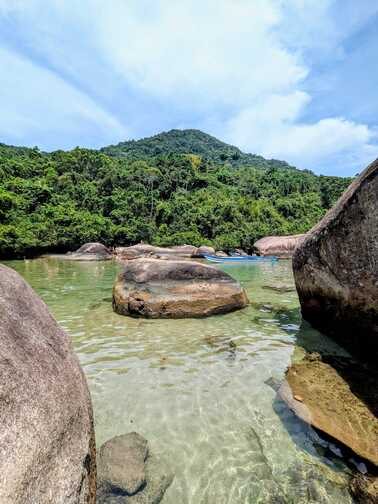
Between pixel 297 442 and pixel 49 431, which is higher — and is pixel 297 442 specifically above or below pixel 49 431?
below

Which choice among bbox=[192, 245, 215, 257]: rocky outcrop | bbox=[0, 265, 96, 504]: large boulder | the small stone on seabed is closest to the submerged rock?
the small stone on seabed

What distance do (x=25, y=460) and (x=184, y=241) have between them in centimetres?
4390

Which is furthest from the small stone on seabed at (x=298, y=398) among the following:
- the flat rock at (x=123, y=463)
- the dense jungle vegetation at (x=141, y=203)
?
the dense jungle vegetation at (x=141, y=203)

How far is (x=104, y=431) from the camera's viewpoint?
3.32 metres

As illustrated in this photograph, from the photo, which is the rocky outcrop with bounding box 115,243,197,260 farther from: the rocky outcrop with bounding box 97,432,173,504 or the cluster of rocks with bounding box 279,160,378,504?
the rocky outcrop with bounding box 97,432,173,504

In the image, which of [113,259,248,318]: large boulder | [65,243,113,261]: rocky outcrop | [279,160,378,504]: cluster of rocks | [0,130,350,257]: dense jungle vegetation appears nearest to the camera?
[279,160,378,504]: cluster of rocks

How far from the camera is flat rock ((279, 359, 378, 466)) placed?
296 cm

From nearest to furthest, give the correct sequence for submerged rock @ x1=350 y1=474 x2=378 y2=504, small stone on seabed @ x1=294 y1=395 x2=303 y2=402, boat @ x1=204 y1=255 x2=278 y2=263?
submerged rock @ x1=350 y1=474 x2=378 y2=504
small stone on seabed @ x1=294 y1=395 x2=303 y2=402
boat @ x1=204 y1=255 x2=278 y2=263

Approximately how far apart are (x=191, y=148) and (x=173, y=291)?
139 m

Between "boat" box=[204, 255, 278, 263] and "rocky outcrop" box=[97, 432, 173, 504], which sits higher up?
"rocky outcrop" box=[97, 432, 173, 504]

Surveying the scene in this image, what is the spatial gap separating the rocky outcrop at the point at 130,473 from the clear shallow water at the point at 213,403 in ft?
0.40

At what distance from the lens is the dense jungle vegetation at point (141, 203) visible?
36.8m

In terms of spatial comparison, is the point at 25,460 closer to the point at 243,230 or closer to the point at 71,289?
the point at 71,289

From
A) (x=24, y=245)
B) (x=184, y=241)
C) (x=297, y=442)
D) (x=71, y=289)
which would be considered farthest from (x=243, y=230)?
(x=297, y=442)
